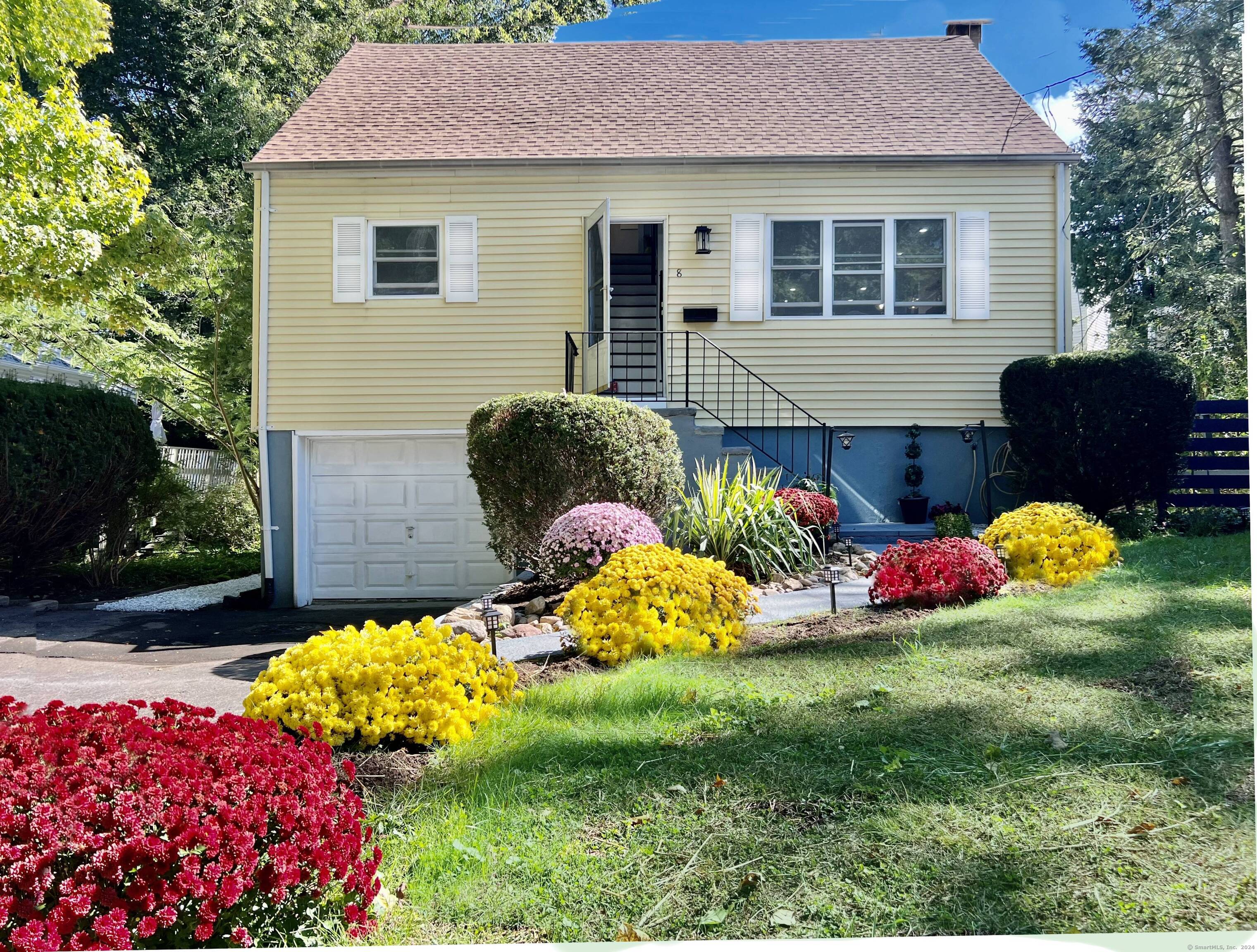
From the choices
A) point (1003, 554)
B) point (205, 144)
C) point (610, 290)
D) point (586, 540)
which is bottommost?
point (1003, 554)

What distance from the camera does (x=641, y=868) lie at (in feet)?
7.94

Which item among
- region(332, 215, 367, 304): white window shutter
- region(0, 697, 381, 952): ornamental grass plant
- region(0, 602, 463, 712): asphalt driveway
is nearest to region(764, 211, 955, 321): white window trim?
region(332, 215, 367, 304): white window shutter

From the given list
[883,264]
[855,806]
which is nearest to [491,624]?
[855,806]

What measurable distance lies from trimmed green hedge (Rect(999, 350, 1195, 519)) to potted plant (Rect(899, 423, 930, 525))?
3.19ft

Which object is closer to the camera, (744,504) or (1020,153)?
(744,504)

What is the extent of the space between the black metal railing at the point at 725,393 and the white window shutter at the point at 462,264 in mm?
1183

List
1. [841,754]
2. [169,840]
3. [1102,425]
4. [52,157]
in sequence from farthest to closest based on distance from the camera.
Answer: [1102,425] < [52,157] < [841,754] < [169,840]

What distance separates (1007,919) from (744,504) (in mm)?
4629

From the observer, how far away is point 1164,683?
3.30 m

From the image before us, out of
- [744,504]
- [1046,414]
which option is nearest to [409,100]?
[744,504]

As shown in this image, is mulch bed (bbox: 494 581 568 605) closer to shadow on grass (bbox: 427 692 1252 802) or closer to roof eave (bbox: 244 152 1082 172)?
shadow on grass (bbox: 427 692 1252 802)

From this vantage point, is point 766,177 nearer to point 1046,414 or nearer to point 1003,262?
point 1003,262

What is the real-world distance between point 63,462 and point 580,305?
18.0ft

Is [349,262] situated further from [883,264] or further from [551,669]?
[551,669]
